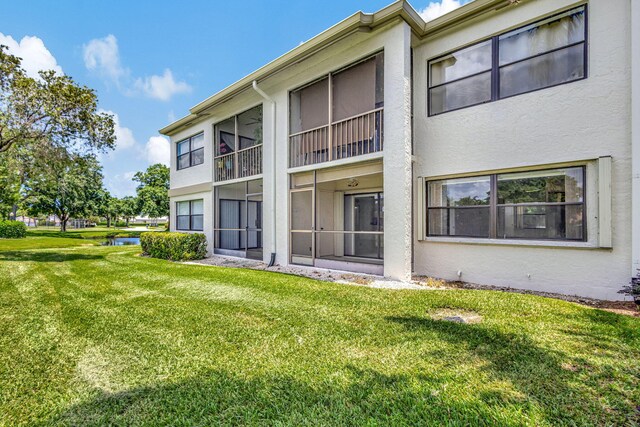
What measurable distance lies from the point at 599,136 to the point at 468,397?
6.17 metres

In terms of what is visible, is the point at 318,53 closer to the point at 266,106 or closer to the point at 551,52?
the point at 266,106

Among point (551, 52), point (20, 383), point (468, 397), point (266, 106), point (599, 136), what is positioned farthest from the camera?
point (266, 106)

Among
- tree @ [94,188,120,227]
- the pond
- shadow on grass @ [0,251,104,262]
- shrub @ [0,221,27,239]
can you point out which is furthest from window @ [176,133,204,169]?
tree @ [94,188,120,227]

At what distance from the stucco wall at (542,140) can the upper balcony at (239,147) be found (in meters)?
6.41

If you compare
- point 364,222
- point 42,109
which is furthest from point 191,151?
point 364,222

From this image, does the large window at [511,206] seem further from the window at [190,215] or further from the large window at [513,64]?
the window at [190,215]

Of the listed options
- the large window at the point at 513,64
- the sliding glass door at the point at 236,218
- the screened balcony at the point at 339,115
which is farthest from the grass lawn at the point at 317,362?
the sliding glass door at the point at 236,218

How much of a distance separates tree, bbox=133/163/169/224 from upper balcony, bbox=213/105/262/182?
2999 centimetres

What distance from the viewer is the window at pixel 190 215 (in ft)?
49.1

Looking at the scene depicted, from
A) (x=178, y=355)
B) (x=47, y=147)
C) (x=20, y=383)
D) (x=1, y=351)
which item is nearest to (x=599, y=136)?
(x=178, y=355)

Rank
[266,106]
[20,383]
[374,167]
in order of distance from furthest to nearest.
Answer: [266,106]
[374,167]
[20,383]

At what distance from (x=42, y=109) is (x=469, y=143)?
47.2 ft

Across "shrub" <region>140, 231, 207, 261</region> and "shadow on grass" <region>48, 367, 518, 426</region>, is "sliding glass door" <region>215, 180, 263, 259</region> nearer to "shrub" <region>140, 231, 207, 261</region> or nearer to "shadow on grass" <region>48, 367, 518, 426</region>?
"shrub" <region>140, 231, 207, 261</region>

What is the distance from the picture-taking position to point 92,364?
134 inches
